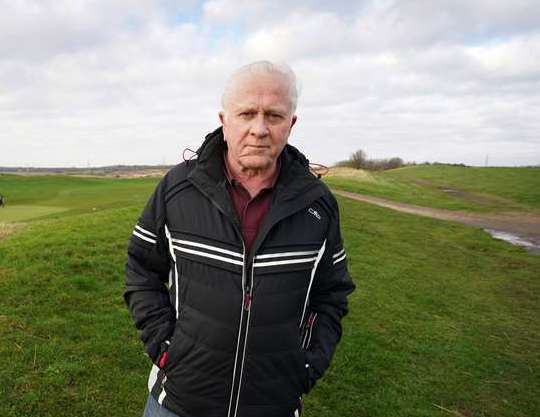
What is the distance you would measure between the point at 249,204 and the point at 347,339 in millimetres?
5238

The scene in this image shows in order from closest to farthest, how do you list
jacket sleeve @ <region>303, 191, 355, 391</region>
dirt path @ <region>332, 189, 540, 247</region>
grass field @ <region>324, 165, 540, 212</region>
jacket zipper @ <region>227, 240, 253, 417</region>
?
jacket zipper @ <region>227, 240, 253, 417</region>
jacket sleeve @ <region>303, 191, 355, 391</region>
dirt path @ <region>332, 189, 540, 247</region>
grass field @ <region>324, 165, 540, 212</region>

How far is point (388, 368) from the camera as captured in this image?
6.32m

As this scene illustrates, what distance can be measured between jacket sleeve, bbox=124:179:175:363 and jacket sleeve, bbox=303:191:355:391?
789 mm

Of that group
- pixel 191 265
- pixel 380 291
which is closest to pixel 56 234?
pixel 380 291

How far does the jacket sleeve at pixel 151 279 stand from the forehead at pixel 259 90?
0.64 metres

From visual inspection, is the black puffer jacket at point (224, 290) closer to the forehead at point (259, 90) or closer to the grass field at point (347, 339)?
the forehead at point (259, 90)

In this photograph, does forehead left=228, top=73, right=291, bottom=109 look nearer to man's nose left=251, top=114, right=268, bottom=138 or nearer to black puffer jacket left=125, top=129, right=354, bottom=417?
man's nose left=251, top=114, right=268, bottom=138

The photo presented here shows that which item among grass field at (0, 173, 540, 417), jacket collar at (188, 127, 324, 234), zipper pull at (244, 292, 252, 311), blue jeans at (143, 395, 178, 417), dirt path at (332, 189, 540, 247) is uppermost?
jacket collar at (188, 127, 324, 234)

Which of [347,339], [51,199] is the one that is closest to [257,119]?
[347,339]

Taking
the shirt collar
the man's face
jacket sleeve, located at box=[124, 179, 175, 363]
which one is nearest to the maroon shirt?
the shirt collar

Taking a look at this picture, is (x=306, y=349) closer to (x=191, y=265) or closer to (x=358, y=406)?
(x=191, y=265)

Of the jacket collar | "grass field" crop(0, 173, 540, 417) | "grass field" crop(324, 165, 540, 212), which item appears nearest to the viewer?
the jacket collar

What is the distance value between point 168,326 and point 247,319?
0.49 meters

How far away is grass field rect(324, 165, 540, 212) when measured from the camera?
113ft
